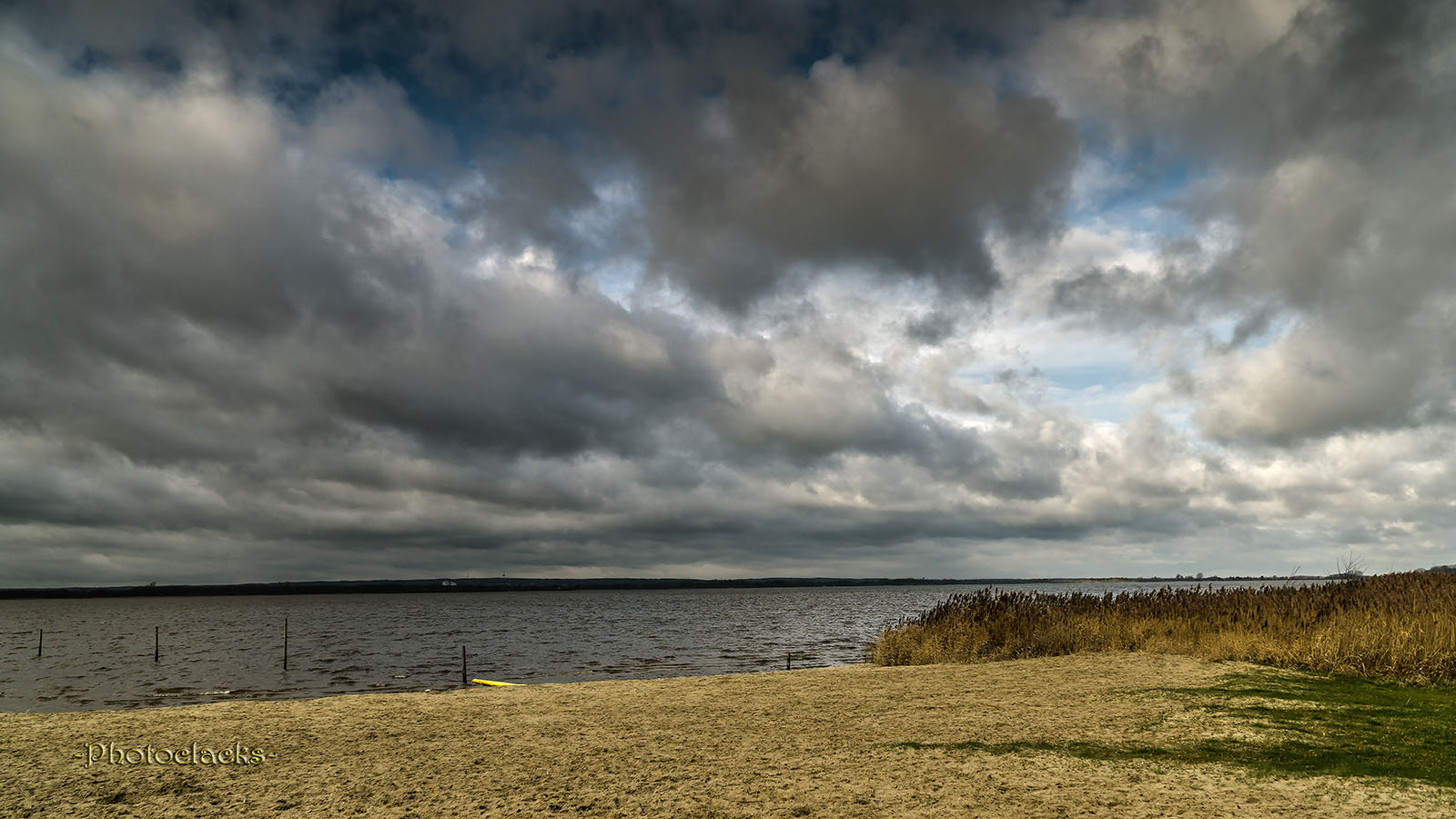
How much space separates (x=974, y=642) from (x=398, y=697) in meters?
17.0

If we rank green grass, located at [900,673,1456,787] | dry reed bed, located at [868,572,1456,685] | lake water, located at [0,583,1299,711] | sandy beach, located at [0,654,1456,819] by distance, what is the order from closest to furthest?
sandy beach, located at [0,654,1456,819] → green grass, located at [900,673,1456,787] → dry reed bed, located at [868,572,1456,685] → lake water, located at [0,583,1299,711]

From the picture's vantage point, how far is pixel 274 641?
58688 millimetres

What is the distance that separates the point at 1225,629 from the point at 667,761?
19.6 meters

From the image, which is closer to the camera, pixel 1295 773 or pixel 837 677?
pixel 1295 773

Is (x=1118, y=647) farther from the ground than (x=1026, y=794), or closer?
closer

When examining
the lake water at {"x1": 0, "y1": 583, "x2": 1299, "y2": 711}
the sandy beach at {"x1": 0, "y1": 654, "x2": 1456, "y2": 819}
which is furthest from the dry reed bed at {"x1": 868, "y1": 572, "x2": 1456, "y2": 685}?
the lake water at {"x1": 0, "y1": 583, "x2": 1299, "y2": 711}

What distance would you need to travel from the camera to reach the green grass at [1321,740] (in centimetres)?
952

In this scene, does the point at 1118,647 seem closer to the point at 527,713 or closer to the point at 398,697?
the point at 527,713

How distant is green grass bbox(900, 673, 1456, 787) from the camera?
9.52 meters

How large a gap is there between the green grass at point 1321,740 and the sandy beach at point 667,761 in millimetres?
479

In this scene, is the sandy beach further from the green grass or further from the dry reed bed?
the dry reed bed

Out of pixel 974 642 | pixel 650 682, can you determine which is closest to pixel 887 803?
pixel 650 682

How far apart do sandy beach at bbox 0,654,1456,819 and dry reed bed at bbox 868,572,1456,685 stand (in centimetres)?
363

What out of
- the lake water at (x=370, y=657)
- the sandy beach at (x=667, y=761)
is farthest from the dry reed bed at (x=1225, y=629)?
the lake water at (x=370, y=657)
